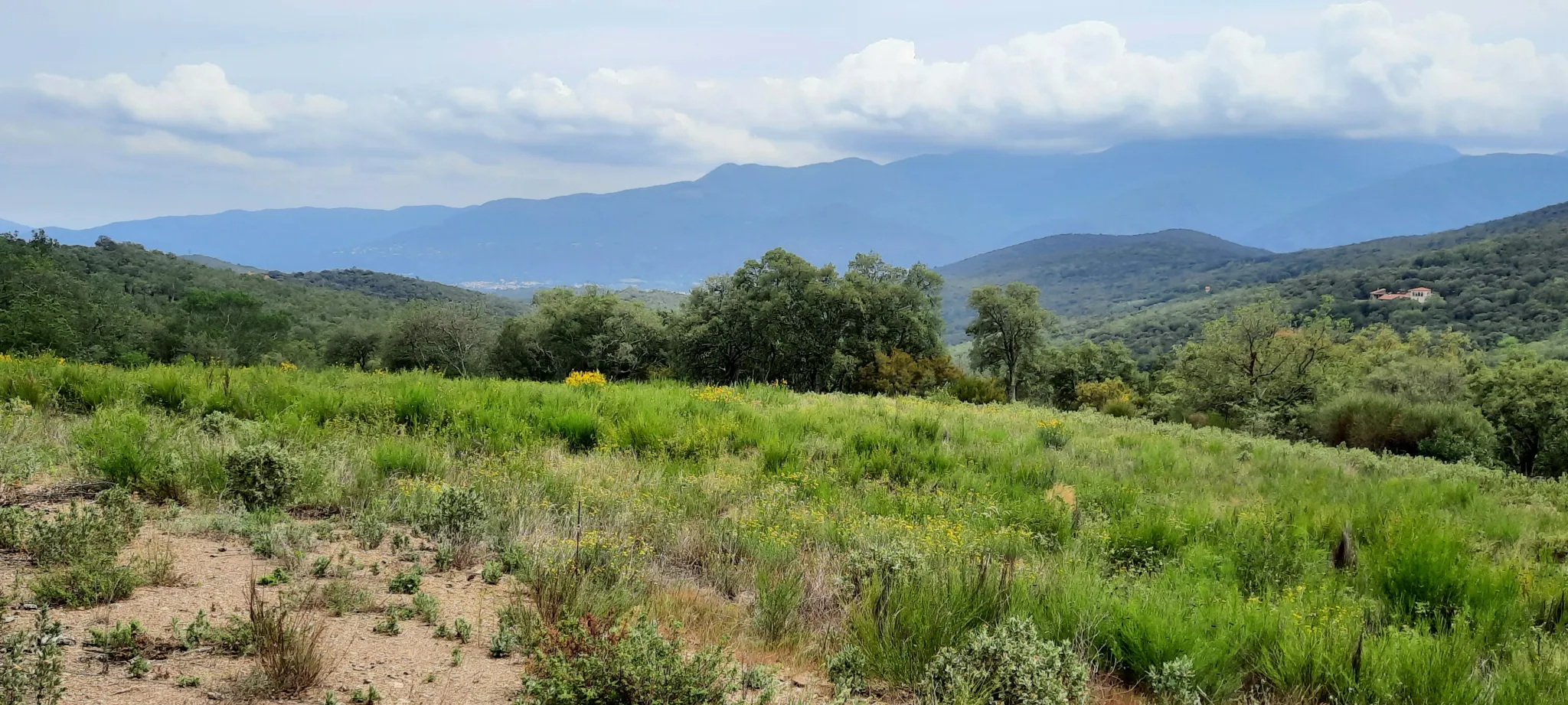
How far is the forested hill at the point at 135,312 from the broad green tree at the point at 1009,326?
44.1 meters

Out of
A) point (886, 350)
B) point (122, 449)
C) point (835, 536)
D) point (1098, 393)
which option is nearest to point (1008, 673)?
point (835, 536)

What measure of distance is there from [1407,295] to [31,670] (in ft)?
541

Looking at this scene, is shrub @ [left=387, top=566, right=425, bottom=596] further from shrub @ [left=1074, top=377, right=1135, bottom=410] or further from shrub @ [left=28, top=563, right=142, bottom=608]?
shrub @ [left=1074, top=377, right=1135, bottom=410]

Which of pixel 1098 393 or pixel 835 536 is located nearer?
pixel 835 536

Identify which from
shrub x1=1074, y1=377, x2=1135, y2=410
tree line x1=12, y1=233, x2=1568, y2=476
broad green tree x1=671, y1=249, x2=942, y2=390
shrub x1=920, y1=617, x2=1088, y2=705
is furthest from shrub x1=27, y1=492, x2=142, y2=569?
shrub x1=1074, y1=377, x2=1135, y2=410

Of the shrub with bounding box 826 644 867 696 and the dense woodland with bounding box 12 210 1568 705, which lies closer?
the dense woodland with bounding box 12 210 1568 705

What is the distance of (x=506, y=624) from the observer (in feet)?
12.0

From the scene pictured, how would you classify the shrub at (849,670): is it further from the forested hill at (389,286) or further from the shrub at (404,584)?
the forested hill at (389,286)

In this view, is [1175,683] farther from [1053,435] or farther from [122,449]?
[1053,435]

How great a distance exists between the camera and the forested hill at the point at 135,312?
154ft

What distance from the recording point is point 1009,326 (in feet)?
168

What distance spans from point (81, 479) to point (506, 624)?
467 centimetres

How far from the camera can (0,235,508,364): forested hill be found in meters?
47.1

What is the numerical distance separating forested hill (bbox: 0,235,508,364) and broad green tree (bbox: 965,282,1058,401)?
1737 inches
